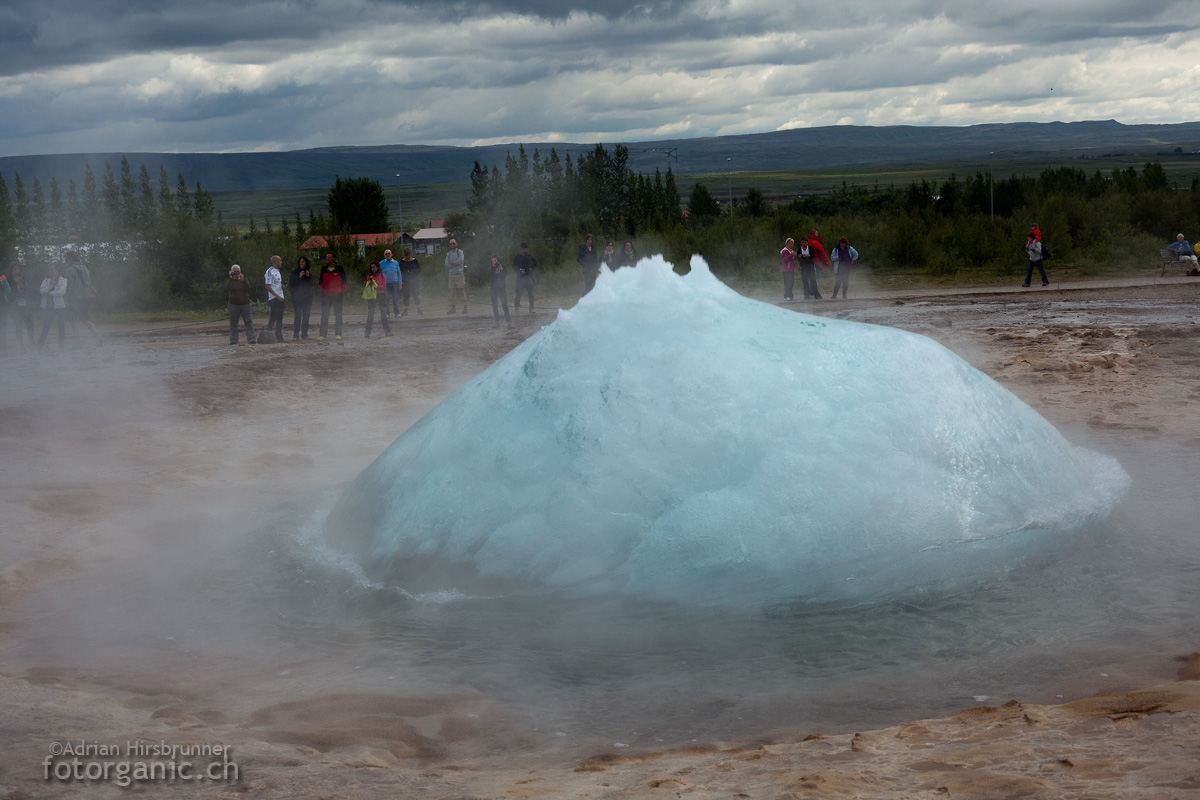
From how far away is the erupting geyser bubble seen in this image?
524cm

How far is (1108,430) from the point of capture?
908cm

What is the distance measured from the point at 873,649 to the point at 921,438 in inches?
49.7

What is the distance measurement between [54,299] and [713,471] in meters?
13.9

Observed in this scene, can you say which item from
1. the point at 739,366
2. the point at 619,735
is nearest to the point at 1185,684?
the point at 619,735

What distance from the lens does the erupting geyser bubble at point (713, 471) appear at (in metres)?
5.24

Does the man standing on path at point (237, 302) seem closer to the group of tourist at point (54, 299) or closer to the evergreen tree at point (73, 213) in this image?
the group of tourist at point (54, 299)

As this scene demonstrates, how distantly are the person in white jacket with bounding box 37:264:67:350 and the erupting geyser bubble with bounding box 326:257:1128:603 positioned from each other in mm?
12027

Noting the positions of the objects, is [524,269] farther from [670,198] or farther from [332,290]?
[670,198]

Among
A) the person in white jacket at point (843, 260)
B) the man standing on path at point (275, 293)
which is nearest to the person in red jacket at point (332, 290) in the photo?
the man standing on path at point (275, 293)

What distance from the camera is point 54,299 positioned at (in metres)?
15.9

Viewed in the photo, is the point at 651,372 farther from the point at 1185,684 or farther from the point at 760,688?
the point at 1185,684

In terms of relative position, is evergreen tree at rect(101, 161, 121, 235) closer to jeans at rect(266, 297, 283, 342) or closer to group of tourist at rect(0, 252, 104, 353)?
group of tourist at rect(0, 252, 104, 353)

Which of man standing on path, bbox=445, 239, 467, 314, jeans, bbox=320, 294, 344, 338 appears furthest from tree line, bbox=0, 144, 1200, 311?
jeans, bbox=320, 294, 344, 338

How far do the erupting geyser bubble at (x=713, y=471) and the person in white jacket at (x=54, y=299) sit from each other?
1203 centimetres
